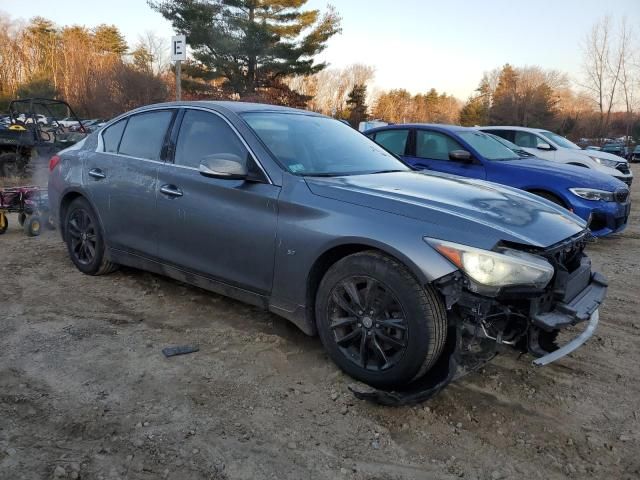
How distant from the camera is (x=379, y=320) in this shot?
9.24 ft

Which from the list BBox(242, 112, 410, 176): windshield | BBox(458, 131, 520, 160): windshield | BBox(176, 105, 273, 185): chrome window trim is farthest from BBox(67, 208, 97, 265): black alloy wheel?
BBox(458, 131, 520, 160): windshield

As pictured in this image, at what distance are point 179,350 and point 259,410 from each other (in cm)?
88

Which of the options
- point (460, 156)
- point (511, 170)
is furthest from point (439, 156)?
point (511, 170)

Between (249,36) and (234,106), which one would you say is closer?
(234,106)

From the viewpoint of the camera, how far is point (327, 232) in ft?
9.75

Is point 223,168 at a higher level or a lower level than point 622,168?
higher

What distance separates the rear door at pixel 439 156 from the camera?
7107 mm

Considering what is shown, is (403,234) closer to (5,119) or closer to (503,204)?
(503,204)

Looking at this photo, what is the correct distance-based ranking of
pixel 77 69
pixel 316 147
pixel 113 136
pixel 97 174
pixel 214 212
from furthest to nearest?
pixel 77 69, pixel 113 136, pixel 97 174, pixel 316 147, pixel 214 212

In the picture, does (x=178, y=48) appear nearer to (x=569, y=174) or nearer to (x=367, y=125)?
(x=569, y=174)

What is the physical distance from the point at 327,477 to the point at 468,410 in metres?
0.93

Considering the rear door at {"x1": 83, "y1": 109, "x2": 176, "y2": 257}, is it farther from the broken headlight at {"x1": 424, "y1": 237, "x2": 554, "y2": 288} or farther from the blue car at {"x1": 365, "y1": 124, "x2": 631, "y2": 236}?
the blue car at {"x1": 365, "y1": 124, "x2": 631, "y2": 236}

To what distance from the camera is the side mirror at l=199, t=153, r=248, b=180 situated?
3279 millimetres

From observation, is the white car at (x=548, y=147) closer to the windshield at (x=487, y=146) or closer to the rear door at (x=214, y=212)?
the windshield at (x=487, y=146)
